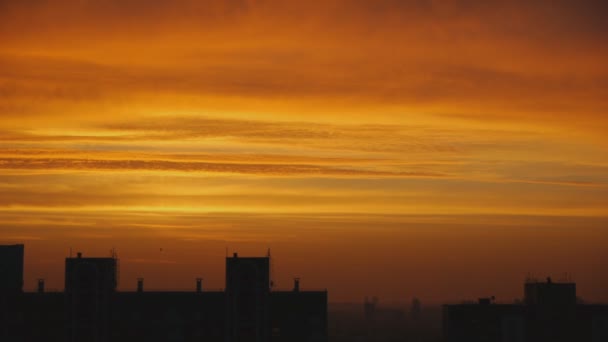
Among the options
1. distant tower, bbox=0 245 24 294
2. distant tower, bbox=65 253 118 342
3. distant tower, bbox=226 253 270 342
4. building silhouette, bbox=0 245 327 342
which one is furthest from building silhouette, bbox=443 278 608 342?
distant tower, bbox=0 245 24 294

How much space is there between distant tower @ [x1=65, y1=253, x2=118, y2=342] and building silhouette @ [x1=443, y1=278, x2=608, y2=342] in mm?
39834

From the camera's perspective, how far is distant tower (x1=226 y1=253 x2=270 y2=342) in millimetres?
106625

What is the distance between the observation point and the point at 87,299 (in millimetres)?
107188

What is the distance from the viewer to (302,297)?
110 m

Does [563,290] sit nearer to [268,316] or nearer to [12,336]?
[268,316]

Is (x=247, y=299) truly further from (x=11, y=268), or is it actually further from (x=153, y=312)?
(x=11, y=268)

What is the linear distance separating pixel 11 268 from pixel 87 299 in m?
12.4

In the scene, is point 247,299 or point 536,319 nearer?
point 247,299

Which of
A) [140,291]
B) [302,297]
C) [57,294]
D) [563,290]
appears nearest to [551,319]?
[563,290]

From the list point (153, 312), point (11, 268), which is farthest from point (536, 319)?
point (11, 268)

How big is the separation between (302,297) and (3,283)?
33086 mm

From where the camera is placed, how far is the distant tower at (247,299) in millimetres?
106625

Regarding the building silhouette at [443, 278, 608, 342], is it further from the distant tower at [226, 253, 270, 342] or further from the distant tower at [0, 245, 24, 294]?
the distant tower at [0, 245, 24, 294]

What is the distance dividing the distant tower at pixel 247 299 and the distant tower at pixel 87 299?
12998 mm
